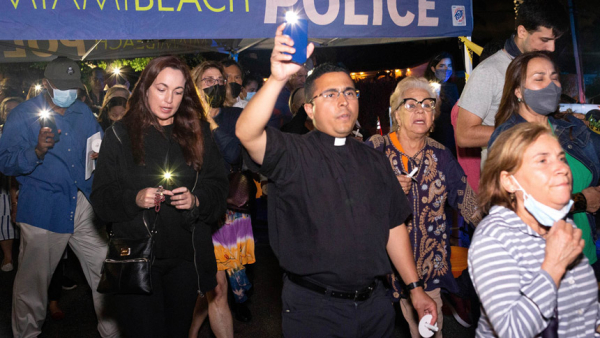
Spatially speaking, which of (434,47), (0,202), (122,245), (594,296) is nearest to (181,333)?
(122,245)

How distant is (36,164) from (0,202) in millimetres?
4619

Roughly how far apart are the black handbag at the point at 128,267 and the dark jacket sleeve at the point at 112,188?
0.15 meters

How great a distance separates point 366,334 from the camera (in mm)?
2750

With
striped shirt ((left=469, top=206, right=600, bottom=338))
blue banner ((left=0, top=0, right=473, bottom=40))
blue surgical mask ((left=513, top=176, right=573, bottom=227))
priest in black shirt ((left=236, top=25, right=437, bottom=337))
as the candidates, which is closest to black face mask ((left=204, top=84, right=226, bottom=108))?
blue banner ((left=0, top=0, right=473, bottom=40))

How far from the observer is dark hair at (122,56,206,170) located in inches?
130

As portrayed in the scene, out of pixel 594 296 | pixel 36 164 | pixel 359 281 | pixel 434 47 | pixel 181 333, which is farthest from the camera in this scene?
pixel 434 47

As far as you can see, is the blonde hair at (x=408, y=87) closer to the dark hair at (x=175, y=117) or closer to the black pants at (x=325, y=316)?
the dark hair at (x=175, y=117)

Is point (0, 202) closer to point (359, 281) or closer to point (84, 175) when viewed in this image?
point (84, 175)

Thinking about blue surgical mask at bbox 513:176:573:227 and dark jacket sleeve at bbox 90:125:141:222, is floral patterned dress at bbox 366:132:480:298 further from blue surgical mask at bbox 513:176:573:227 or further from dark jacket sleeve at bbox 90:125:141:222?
dark jacket sleeve at bbox 90:125:141:222

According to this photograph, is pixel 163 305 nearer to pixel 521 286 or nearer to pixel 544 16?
pixel 521 286

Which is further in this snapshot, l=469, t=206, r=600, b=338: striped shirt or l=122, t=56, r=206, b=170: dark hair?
l=122, t=56, r=206, b=170: dark hair

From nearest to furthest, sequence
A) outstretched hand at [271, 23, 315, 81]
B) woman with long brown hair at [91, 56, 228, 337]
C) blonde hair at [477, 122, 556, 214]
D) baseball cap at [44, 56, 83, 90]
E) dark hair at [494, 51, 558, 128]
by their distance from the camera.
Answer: outstretched hand at [271, 23, 315, 81]
blonde hair at [477, 122, 556, 214]
woman with long brown hair at [91, 56, 228, 337]
dark hair at [494, 51, 558, 128]
baseball cap at [44, 56, 83, 90]

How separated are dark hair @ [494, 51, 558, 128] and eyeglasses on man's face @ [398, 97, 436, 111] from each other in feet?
2.26

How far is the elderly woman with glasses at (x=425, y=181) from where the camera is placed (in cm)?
404
